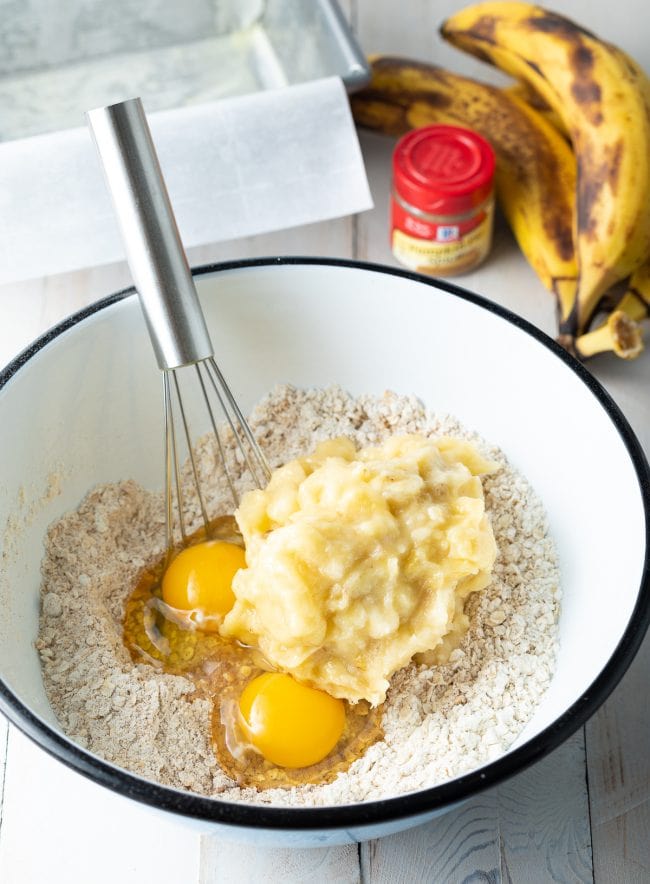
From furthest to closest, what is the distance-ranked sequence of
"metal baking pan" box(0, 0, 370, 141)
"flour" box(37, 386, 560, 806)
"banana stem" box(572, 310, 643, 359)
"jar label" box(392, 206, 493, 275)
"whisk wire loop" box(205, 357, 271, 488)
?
1. "metal baking pan" box(0, 0, 370, 141)
2. "jar label" box(392, 206, 493, 275)
3. "banana stem" box(572, 310, 643, 359)
4. "whisk wire loop" box(205, 357, 271, 488)
5. "flour" box(37, 386, 560, 806)

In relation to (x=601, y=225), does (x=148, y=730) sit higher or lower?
lower

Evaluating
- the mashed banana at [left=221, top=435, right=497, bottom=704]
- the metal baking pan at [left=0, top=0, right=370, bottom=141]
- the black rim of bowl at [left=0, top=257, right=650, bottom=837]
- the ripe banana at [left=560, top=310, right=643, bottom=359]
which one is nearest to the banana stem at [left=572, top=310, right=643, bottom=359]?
the ripe banana at [left=560, top=310, right=643, bottom=359]

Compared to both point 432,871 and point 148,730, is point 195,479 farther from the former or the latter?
point 432,871

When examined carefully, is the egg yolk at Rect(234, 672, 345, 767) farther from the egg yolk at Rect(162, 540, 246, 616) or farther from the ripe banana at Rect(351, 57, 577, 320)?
the ripe banana at Rect(351, 57, 577, 320)

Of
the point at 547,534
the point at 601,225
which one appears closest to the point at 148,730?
the point at 547,534

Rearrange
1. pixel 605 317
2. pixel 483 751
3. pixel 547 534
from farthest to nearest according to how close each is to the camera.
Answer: pixel 605 317 < pixel 547 534 < pixel 483 751

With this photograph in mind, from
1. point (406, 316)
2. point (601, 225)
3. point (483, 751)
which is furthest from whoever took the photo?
point (601, 225)
